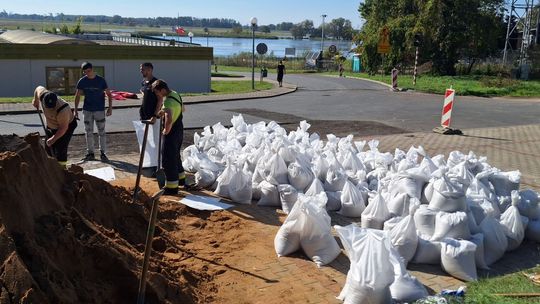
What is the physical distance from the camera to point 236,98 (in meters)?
21.5

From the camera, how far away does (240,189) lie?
686 centimetres

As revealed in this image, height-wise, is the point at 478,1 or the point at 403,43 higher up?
the point at 478,1

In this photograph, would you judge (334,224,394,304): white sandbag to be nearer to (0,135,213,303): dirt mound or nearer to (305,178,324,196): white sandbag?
(0,135,213,303): dirt mound

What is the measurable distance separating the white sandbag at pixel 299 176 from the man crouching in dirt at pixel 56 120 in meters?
2.74

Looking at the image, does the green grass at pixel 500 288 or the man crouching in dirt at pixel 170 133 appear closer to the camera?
the green grass at pixel 500 288

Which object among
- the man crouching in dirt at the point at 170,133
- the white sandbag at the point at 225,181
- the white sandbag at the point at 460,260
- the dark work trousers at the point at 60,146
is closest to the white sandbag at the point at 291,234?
the white sandbag at the point at 460,260

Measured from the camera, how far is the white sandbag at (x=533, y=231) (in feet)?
19.5

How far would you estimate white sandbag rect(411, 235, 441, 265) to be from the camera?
5176 millimetres

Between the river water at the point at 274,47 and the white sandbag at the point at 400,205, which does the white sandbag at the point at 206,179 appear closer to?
the white sandbag at the point at 400,205

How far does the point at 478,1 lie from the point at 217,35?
158 metres

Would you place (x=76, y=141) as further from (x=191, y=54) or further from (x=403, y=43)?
(x=403, y=43)

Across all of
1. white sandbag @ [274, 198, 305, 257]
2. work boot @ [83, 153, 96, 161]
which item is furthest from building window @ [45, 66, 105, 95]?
white sandbag @ [274, 198, 305, 257]

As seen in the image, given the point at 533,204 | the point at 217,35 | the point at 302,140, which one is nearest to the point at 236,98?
the point at 302,140

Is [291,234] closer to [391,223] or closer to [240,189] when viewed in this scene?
[391,223]
